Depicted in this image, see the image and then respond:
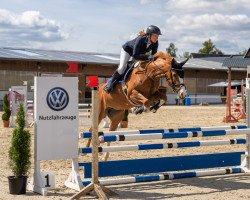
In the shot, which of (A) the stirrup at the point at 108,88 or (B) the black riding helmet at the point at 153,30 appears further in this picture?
(A) the stirrup at the point at 108,88

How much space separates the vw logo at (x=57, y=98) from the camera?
651cm

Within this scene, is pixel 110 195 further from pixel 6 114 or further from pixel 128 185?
pixel 6 114

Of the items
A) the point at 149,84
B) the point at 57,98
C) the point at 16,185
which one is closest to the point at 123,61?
the point at 149,84

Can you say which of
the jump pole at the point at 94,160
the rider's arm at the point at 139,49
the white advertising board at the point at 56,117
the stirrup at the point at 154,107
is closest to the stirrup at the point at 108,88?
the rider's arm at the point at 139,49

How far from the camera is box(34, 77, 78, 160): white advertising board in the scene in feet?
21.1

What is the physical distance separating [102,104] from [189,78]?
39.0 meters

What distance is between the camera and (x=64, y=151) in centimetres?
655

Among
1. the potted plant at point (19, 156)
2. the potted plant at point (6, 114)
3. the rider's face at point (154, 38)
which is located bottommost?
the potted plant at point (19, 156)

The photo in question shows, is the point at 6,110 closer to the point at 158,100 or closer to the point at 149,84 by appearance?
the point at 149,84

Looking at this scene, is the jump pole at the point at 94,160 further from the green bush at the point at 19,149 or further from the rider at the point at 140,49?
the rider at the point at 140,49

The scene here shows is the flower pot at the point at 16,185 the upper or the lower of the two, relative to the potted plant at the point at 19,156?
lower

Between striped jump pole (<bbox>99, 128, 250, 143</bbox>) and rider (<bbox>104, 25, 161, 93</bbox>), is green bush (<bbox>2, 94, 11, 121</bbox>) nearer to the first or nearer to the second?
rider (<bbox>104, 25, 161, 93</bbox>)

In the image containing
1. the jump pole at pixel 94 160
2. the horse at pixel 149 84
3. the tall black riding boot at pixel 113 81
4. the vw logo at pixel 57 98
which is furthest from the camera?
the tall black riding boot at pixel 113 81

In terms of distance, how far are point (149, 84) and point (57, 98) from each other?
168 cm
